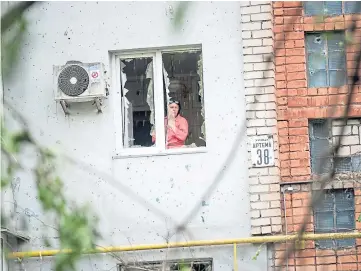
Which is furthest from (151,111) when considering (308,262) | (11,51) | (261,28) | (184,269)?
(11,51)

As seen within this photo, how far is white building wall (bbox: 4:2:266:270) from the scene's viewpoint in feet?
28.5

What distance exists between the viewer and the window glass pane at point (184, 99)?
8.93 m

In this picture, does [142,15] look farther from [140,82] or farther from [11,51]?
[11,51]

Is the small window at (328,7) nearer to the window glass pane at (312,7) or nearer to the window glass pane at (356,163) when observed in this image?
the window glass pane at (312,7)

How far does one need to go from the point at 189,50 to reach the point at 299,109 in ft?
3.15

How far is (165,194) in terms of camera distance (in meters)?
8.77

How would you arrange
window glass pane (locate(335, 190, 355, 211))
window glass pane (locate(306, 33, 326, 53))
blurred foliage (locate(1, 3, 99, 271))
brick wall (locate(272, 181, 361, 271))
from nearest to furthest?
1. blurred foliage (locate(1, 3, 99, 271))
2. brick wall (locate(272, 181, 361, 271))
3. window glass pane (locate(335, 190, 355, 211))
4. window glass pane (locate(306, 33, 326, 53))

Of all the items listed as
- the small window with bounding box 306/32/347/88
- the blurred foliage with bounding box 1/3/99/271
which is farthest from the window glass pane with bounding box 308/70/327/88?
the blurred foliage with bounding box 1/3/99/271

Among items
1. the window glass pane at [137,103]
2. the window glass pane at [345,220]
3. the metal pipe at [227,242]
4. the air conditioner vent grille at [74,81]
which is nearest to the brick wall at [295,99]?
the window glass pane at [345,220]

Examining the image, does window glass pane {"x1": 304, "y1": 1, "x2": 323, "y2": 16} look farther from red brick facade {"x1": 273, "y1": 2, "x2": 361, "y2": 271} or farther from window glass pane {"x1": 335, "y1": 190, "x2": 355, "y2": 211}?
window glass pane {"x1": 335, "y1": 190, "x2": 355, "y2": 211}

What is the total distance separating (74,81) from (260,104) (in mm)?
1382

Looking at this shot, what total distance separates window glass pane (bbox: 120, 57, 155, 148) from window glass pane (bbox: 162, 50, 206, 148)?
129mm

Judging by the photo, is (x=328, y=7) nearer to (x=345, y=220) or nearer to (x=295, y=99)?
(x=295, y=99)

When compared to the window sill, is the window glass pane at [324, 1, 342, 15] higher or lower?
higher
